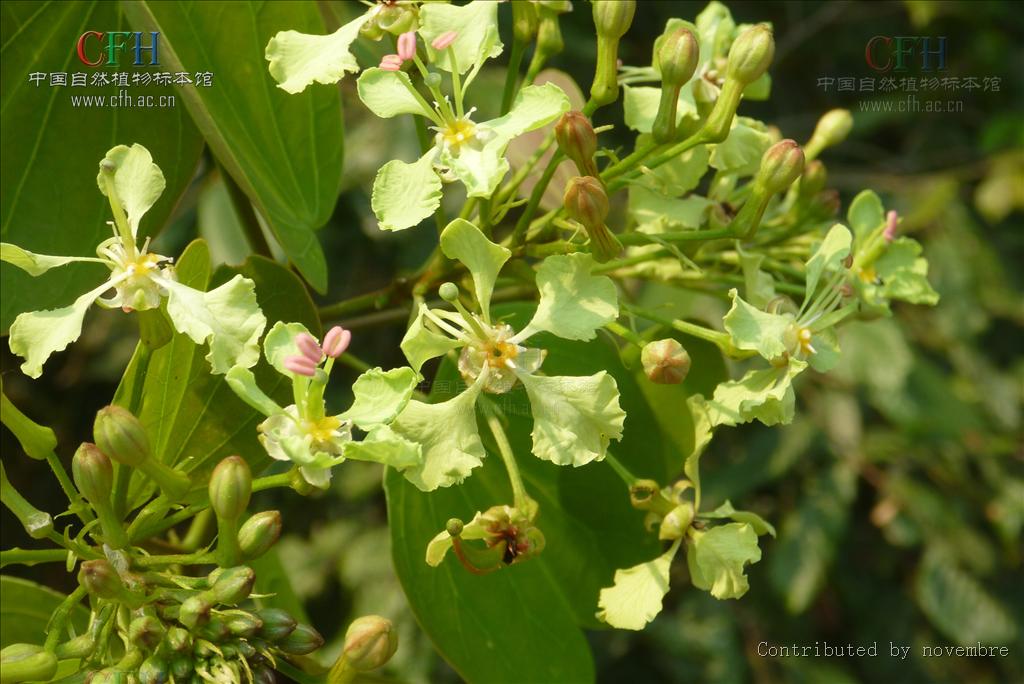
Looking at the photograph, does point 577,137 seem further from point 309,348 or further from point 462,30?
point 309,348

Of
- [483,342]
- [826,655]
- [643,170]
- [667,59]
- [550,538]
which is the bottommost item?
[826,655]

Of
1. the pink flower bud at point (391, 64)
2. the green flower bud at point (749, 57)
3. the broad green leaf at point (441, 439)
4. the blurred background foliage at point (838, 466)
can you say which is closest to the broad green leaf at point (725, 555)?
the broad green leaf at point (441, 439)

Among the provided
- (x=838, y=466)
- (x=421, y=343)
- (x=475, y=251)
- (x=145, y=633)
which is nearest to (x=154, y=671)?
(x=145, y=633)

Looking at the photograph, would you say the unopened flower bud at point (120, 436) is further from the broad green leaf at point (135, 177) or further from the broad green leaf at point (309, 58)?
the broad green leaf at point (309, 58)

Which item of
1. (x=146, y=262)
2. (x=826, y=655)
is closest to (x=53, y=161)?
(x=146, y=262)

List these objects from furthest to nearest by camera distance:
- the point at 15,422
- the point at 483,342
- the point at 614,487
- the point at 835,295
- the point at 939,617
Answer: the point at 939,617, the point at 614,487, the point at 835,295, the point at 483,342, the point at 15,422

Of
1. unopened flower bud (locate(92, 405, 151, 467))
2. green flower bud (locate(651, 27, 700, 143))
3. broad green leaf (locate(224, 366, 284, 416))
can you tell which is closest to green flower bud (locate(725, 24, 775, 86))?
green flower bud (locate(651, 27, 700, 143))

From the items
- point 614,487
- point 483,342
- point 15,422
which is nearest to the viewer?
point 15,422

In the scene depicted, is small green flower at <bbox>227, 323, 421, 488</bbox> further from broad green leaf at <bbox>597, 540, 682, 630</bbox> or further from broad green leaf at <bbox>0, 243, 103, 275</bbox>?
broad green leaf at <bbox>597, 540, 682, 630</bbox>

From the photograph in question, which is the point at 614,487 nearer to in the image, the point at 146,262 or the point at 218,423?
the point at 218,423
